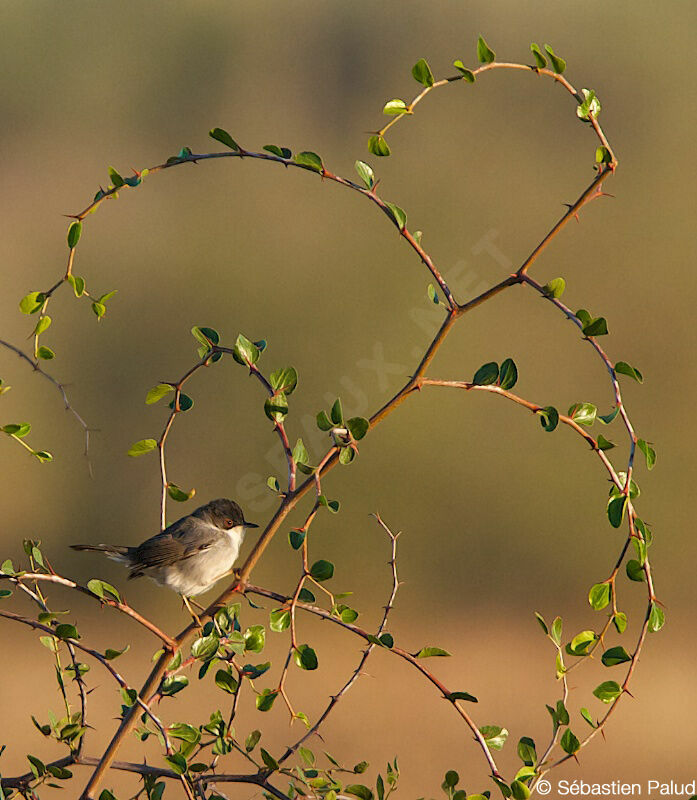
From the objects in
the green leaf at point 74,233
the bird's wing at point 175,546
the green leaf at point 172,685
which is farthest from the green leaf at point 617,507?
the bird's wing at point 175,546

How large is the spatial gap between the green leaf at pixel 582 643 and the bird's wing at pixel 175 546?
87.4 inches

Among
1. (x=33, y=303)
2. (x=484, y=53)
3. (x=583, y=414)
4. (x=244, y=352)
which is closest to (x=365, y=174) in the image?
(x=484, y=53)

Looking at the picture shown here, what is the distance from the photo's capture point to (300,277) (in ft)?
43.6

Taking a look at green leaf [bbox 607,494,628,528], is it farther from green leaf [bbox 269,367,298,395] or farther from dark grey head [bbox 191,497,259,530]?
dark grey head [bbox 191,497,259,530]

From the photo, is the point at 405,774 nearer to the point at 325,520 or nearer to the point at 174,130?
the point at 325,520

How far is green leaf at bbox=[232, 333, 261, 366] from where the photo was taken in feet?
6.86

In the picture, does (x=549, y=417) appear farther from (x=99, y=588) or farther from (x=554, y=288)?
(x=99, y=588)

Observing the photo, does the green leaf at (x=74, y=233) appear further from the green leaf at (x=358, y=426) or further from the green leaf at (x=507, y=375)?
the green leaf at (x=507, y=375)

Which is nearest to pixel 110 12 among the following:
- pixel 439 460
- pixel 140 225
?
pixel 140 225
